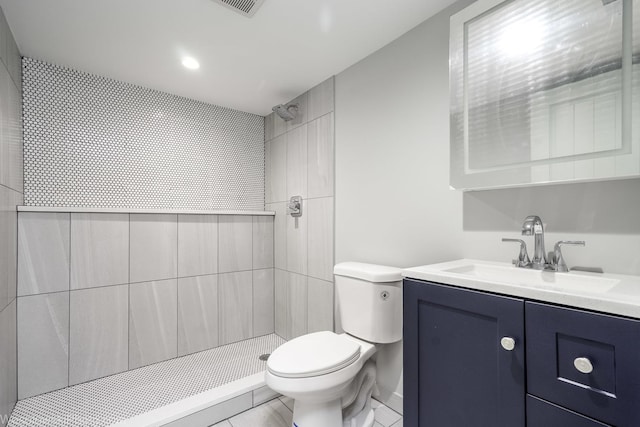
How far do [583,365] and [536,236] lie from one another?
500mm

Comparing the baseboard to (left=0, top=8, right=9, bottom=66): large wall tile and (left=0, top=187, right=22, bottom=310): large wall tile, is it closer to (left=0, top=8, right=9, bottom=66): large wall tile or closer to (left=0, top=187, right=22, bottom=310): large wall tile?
(left=0, top=187, right=22, bottom=310): large wall tile

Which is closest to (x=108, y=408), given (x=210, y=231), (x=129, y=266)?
(x=129, y=266)

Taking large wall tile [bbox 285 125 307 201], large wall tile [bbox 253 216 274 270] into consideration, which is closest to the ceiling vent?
large wall tile [bbox 285 125 307 201]

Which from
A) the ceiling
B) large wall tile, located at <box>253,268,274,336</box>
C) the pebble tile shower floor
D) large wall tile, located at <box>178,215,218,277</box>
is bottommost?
the pebble tile shower floor

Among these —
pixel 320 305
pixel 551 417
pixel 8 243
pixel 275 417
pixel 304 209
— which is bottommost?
pixel 275 417

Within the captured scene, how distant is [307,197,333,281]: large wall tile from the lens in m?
2.18

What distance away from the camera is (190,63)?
6.44 ft

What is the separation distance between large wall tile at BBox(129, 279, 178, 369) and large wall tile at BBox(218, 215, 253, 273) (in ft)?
1.42

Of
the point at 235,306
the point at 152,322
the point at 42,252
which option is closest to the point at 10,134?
the point at 42,252

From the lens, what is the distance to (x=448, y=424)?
41.0 inches

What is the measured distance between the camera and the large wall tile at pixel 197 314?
91.9 inches

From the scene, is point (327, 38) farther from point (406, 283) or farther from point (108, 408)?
point (108, 408)

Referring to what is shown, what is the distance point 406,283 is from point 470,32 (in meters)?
1.09

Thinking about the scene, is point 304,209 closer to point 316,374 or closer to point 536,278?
point 316,374
